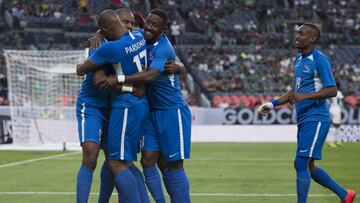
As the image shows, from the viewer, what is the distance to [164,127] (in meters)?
8.59

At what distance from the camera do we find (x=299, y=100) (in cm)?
955

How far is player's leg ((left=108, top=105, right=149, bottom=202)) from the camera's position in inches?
323

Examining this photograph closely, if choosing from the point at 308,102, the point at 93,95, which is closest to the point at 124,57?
the point at 93,95

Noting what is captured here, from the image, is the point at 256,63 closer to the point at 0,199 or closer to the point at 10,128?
the point at 10,128

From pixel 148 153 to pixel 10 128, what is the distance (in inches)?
693

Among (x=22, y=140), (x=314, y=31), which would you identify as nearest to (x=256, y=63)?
(x=22, y=140)

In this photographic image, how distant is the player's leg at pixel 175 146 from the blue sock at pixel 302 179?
5.25ft

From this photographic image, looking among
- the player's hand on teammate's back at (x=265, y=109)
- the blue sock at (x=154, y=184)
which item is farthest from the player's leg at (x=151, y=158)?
the player's hand on teammate's back at (x=265, y=109)

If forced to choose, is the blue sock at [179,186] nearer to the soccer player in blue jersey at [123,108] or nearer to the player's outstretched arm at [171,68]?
the soccer player in blue jersey at [123,108]

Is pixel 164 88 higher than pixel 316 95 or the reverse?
higher

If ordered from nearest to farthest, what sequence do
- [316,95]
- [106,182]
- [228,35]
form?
[106,182] < [316,95] < [228,35]

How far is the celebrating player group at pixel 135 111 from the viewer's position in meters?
8.20

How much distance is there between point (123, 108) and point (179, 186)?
1.07m

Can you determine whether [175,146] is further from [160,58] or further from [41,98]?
[41,98]
